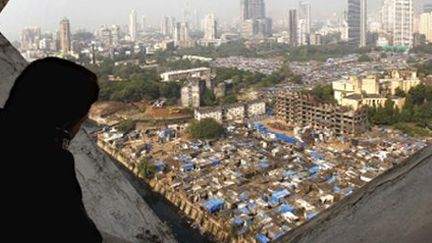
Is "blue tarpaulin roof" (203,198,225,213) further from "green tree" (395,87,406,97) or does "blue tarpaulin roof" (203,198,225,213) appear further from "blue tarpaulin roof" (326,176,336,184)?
"green tree" (395,87,406,97)

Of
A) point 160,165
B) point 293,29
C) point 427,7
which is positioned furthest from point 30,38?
point 427,7

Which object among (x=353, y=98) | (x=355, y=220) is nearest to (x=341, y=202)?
(x=355, y=220)

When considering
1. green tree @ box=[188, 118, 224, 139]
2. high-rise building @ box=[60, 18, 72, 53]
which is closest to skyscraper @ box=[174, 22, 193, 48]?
high-rise building @ box=[60, 18, 72, 53]

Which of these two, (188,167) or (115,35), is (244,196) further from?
(115,35)

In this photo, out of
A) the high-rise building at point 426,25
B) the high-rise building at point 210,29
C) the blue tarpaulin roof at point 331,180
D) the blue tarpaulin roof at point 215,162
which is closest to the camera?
the blue tarpaulin roof at point 331,180

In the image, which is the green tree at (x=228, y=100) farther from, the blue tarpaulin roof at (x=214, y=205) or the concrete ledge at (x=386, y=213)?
the concrete ledge at (x=386, y=213)

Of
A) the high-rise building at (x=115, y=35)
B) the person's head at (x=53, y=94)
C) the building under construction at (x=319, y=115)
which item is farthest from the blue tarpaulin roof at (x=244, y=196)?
the high-rise building at (x=115, y=35)
